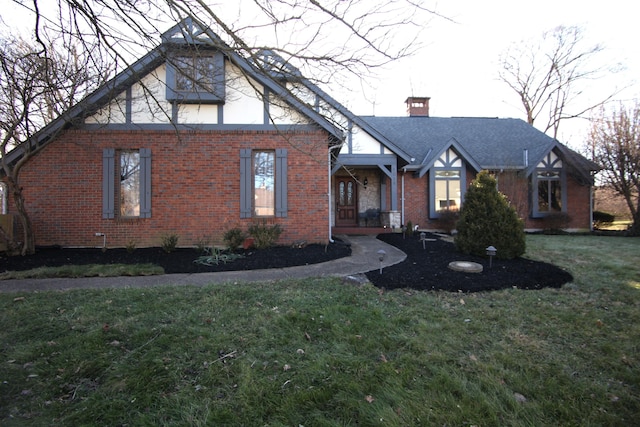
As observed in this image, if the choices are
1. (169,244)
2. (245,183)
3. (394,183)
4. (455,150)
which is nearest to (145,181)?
(169,244)

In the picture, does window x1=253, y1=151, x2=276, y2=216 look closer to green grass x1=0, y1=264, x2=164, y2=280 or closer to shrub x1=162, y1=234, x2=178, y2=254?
shrub x1=162, y1=234, x2=178, y2=254

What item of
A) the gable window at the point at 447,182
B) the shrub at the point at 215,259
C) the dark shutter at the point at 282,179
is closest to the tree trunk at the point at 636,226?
the gable window at the point at 447,182

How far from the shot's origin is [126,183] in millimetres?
9227

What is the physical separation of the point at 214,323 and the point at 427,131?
16.1 m

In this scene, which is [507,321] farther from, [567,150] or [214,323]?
[567,150]

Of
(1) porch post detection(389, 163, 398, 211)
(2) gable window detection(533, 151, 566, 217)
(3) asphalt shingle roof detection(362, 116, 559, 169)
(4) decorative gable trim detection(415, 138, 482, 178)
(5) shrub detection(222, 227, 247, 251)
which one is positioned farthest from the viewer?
(3) asphalt shingle roof detection(362, 116, 559, 169)

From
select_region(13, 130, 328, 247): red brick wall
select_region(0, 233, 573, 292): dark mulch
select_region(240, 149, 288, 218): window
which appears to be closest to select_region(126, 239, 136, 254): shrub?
select_region(0, 233, 573, 292): dark mulch

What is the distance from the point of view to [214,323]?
3.76 metres

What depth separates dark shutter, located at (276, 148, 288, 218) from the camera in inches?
365

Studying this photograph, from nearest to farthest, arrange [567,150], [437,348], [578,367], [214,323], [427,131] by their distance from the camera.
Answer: [578,367]
[437,348]
[214,323]
[567,150]
[427,131]

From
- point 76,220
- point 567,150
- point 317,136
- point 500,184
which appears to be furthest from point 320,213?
point 567,150

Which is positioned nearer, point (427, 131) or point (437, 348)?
point (437, 348)

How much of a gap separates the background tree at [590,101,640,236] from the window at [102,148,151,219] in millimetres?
17432

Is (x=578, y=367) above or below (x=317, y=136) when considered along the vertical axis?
below
